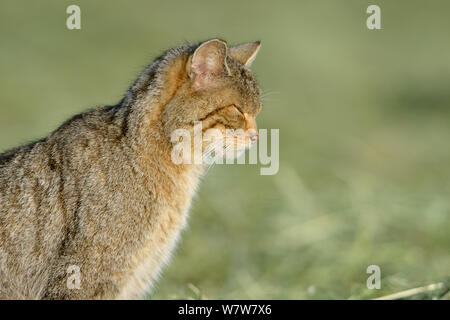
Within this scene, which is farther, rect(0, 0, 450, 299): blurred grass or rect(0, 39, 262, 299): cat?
rect(0, 0, 450, 299): blurred grass

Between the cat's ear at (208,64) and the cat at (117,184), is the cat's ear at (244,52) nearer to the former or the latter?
the cat at (117,184)

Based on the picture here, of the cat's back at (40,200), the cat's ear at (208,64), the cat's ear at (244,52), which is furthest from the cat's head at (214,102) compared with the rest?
the cat's back at (40,200)

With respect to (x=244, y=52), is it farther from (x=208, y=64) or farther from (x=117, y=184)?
(x=117, y=184)

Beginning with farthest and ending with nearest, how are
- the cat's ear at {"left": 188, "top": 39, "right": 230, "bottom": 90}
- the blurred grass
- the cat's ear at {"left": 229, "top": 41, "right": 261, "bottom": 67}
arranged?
the blurred grass < the cat's ear at {"left": 229, "top": 41, "right": 261, "bottom": 67} < the cat's ear at {"left": 188, "top": 39, "right": 230, "bottom": 90}

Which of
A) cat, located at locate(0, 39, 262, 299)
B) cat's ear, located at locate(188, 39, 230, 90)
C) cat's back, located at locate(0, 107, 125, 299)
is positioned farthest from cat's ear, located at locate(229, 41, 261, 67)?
cat's back, located at locate(0, 107, 125, 299)

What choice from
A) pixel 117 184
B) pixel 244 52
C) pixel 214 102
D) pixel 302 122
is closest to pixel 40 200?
pixel 117 184

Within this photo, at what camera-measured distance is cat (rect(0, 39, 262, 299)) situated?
13.6 feet

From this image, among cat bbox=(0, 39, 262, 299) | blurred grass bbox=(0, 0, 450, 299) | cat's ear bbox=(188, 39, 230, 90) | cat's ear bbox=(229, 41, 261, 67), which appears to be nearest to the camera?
cat bbox=(0, 39, 262, 299)

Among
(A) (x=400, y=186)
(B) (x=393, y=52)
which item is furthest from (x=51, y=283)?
(B) (x=393, y=52)

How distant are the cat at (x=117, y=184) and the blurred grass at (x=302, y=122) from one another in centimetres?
95

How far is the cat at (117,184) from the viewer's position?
13.6ft

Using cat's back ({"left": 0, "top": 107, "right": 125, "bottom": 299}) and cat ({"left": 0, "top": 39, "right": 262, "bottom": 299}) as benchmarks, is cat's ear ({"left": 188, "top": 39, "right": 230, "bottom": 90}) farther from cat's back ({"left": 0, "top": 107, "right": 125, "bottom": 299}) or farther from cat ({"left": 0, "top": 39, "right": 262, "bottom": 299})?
cat's back ({"left": 0, "top": 107, "right": 125, "bottom": 299})

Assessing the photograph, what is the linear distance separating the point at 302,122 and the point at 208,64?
290 inches

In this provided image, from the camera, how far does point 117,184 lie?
427 centimetres
